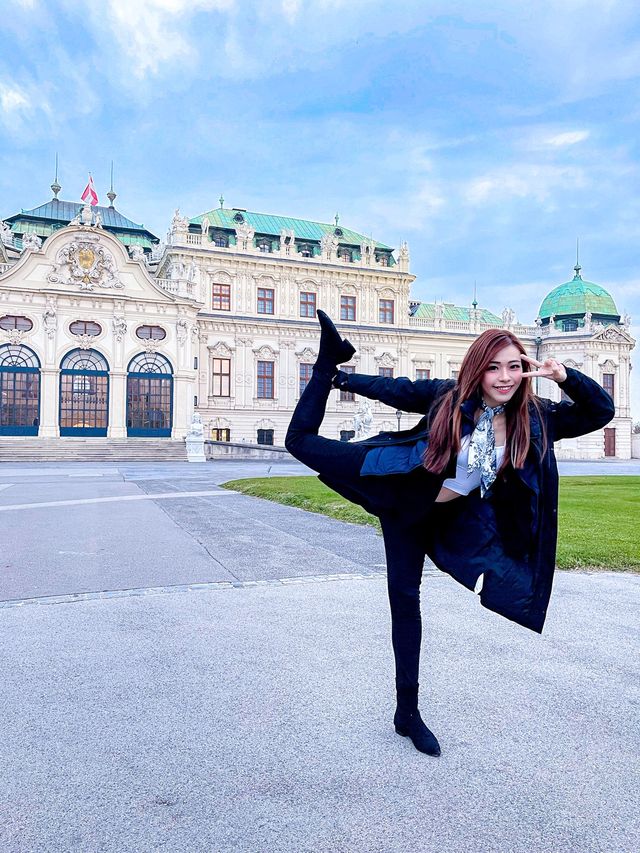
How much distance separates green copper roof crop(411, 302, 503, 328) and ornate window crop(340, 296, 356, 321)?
8.56m

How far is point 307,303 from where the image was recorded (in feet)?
168

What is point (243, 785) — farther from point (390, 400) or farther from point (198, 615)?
point (198, 615)

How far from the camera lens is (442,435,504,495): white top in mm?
2986

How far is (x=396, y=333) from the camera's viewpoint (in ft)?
173

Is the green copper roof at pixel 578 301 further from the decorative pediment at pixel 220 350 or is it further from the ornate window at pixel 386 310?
the decorative pediment at pixel 220 350

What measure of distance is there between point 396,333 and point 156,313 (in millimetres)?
19244

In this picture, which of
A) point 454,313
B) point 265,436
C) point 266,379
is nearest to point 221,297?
point 266,379

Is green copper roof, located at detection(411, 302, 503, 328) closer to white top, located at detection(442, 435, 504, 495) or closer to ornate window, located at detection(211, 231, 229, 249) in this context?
ornate window, located at detection(211, 231, 229, 249)

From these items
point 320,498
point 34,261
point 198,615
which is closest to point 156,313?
point 34,261

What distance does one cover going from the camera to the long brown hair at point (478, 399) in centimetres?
292

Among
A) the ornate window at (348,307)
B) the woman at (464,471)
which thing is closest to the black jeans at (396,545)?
the woman at (464,471)

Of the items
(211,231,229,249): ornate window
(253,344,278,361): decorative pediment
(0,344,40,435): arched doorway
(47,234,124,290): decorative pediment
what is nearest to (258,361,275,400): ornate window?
(253,344,278,361): decorative pediment

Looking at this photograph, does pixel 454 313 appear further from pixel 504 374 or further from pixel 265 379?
pixel 504 374

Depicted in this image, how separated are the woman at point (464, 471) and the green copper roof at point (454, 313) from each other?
56781 millimetres
